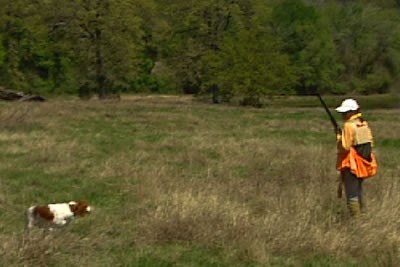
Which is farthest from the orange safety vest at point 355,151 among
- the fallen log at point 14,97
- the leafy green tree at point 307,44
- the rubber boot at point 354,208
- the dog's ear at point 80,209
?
the leafy green tree at point 307,44

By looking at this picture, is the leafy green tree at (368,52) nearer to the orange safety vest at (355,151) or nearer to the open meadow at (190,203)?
the open meadow at (190,203)

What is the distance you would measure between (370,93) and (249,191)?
2547 inches

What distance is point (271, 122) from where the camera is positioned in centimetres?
2852

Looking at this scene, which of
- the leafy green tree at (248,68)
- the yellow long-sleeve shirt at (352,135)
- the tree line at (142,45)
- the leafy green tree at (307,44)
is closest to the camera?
the yellow long-sleeve shirt at (352,135)

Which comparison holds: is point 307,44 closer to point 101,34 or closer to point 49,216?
point 101,34

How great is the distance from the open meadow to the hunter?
356mm

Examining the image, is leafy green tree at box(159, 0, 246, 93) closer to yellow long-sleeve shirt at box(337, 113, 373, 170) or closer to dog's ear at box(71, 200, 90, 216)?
yellow long-sleeve shirt at box(337, 113, 373, 170)

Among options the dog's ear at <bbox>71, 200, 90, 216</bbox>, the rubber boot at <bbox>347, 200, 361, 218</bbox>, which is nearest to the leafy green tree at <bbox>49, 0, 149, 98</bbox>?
the dog's ear at <bbox>71, 200, 90, 216</bbox>

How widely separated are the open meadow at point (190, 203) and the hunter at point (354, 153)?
36cm

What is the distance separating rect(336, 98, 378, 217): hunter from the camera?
27.8ft

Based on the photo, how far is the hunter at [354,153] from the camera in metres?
8.48

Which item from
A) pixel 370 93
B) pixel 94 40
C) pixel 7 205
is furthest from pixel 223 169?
pixel 370 93

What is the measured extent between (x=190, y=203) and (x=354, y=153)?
7.71ft

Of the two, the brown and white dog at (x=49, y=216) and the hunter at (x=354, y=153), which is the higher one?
the hunter at (x=354, y=153)
